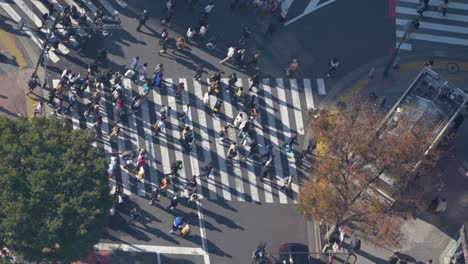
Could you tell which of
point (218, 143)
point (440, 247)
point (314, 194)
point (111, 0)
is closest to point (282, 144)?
point (218, 143)

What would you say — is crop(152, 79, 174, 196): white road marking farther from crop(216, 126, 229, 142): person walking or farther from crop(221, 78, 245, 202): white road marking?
crop(221, 78, 245, 202): white road marking

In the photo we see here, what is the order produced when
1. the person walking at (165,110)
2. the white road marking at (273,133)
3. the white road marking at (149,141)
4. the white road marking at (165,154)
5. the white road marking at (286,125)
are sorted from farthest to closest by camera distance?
1. the white road marking at (286,125)
2. the person walking at (165,110)
3. the white road marking at (273,133)
4. the white road marking at (149,141)
5. the white road marking at (165,154)

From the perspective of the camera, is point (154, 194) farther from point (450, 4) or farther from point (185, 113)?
point (450, 4)

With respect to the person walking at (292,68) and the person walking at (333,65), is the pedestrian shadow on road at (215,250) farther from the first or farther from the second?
the person walking at (333,65)

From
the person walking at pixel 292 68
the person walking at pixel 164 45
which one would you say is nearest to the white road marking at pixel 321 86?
the person walking at pixel 292 68

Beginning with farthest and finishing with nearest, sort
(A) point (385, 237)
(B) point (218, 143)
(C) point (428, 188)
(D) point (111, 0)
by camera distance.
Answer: (D) point (111, 0)
(B) point (218, 143)
(C) point (428, 188)
(A) point (385, 237)

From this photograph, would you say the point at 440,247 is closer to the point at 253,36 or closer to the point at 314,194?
the point at 314,194
